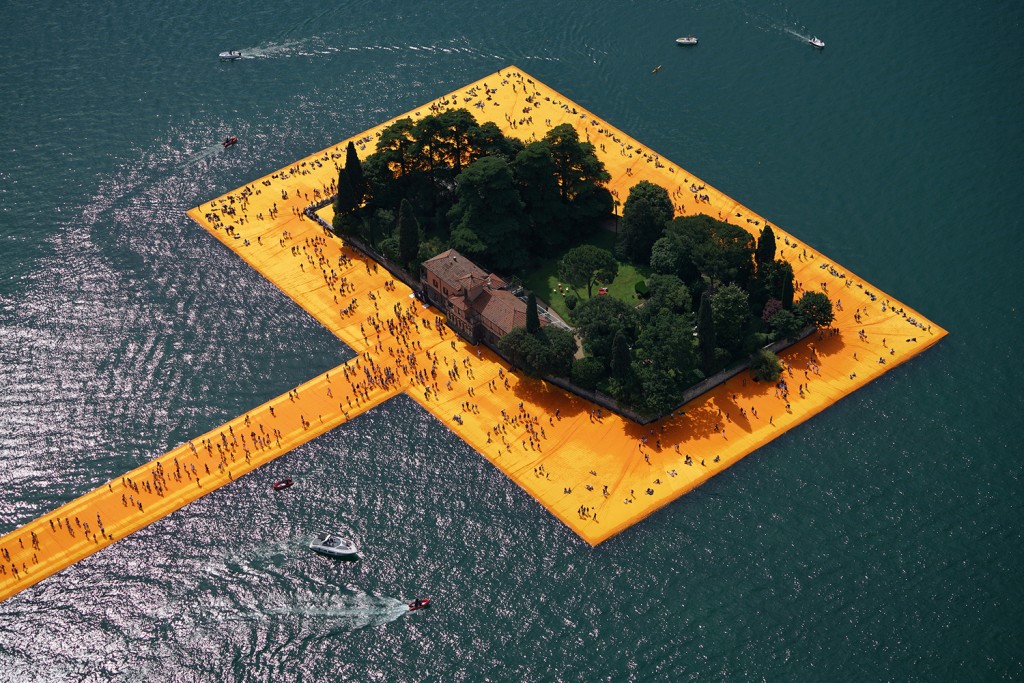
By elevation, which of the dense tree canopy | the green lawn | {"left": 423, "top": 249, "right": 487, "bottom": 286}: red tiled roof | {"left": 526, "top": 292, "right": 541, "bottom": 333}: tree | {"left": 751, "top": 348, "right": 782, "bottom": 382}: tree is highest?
the dense tree canopy

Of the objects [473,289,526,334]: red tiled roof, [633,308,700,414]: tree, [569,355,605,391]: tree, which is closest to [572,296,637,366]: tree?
[569,355,605,391]: tree

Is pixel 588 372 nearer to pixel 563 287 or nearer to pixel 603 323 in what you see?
pixel 603 323

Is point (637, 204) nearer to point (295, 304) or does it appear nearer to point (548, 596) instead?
point (295, 304)

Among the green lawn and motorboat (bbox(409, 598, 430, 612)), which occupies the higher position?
the green lawn

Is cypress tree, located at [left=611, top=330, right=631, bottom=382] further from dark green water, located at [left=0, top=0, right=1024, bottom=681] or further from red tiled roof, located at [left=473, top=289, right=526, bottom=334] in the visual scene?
dark green water, located at [left=0, top=0, right=1024, bottom=681]

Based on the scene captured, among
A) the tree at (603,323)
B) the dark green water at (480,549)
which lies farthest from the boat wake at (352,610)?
the tree at (603,323)

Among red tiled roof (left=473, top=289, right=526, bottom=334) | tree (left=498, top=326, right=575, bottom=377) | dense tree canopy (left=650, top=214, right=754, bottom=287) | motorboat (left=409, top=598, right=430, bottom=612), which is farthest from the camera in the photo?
dense tree canopy (left=650, top=214, right=754, bottom=287)
